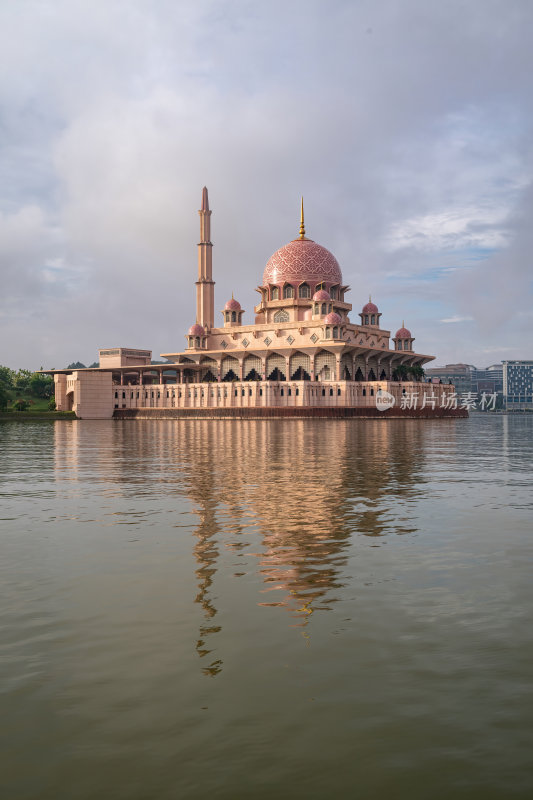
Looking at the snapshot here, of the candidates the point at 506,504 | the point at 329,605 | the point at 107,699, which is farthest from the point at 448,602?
the point at 506,504

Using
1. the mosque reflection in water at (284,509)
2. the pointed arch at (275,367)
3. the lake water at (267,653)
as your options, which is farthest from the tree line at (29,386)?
the lake water at (267,653)

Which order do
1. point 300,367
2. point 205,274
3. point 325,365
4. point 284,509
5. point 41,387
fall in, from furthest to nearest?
point 41,387
point 205,274
point 300,367
point 325,365
point 284,509

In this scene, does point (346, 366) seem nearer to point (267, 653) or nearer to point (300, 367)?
point (300, 367)

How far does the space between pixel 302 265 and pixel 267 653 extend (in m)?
84.4

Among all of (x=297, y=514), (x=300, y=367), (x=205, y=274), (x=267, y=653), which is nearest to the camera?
(x=267, y=653)

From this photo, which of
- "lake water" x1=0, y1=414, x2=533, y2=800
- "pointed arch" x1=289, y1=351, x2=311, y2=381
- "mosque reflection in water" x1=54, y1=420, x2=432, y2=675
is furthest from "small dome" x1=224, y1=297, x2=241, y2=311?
"lake water" x1=0, y1=414, x2=533, y2=800

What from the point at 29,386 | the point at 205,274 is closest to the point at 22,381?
the point at 29,386

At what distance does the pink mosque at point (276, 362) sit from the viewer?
74938mm

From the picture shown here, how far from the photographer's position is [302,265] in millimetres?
87375

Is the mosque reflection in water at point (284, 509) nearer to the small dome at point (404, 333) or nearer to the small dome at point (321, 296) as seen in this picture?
the small dome at point (321, 296)

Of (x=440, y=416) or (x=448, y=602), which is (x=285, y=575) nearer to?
(x=448, y=602)

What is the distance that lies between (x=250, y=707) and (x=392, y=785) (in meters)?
1.10

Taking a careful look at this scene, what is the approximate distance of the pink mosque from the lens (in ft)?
246

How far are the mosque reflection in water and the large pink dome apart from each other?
6363cm
